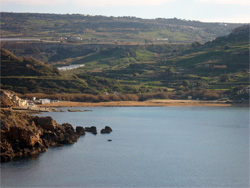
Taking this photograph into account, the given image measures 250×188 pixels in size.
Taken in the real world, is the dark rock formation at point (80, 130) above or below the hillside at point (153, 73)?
below

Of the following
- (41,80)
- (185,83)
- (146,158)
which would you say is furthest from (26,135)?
(185,83)

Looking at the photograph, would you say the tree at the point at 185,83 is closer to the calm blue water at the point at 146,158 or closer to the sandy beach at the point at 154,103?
the sandy beach at the point at 154,103

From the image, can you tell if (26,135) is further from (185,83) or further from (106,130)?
(185,83)

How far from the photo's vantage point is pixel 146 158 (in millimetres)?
49281

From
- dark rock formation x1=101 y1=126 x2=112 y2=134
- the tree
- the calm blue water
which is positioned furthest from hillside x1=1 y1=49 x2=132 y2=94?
dark rock formation x1=101 y1=126 x2=112 y2=134

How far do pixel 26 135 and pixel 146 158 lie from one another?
10920 millimetres

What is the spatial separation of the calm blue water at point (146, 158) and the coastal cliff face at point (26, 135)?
3.88 feet

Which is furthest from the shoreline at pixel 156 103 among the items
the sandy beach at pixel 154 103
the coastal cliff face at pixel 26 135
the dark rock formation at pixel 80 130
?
the coastal cliff face at pixel 26 135

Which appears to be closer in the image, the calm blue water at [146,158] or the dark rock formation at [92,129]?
the calm blue water at [146,158]

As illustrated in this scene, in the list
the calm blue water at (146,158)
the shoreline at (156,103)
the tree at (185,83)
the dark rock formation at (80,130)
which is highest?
the tree at (185,83)

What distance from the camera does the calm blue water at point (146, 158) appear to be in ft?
136

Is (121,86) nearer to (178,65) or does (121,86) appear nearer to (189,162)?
(178,65)

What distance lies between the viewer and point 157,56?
488ft

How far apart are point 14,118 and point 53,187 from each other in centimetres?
1197
